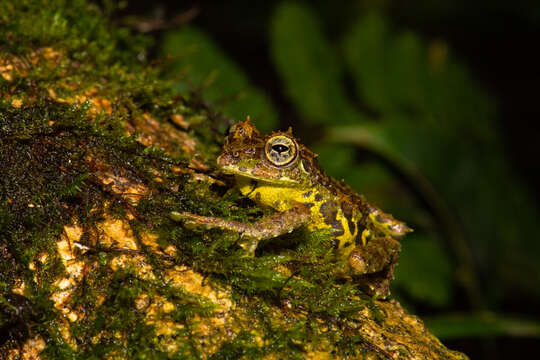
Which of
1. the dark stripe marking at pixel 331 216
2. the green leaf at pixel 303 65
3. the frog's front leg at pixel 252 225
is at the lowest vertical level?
the frog's front leg at pixel 252 225

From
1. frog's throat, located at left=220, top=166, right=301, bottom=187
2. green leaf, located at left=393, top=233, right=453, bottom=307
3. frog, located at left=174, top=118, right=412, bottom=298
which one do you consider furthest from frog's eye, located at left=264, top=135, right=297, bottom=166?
green leaf, located at left=393, top=233, right=453, bottom=307

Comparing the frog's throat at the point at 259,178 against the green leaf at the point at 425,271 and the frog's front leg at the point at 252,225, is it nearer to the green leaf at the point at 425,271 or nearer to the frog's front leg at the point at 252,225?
the frog's front leg at the point at 252,225

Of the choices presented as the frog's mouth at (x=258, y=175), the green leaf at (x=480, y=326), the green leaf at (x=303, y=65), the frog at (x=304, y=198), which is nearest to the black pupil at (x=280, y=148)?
the frog at (x=304, y=198)

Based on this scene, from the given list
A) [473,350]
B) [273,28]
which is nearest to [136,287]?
[273,28]

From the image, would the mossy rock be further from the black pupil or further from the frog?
the black pupil

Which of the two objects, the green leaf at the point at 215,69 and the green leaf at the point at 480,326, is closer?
the green leaf at the point at 480,326

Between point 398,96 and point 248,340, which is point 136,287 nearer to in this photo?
point 248,340
